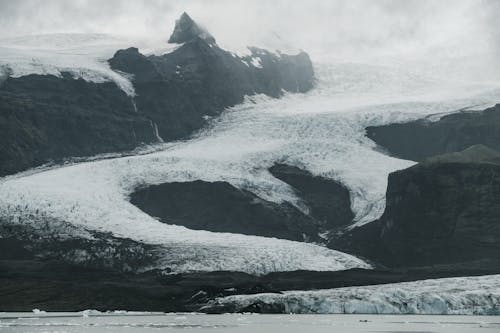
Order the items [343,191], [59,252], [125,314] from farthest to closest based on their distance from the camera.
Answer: [343,191]
[59,252]
[125,314]

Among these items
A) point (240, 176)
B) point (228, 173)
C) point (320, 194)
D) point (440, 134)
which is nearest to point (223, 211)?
point (240, 176)

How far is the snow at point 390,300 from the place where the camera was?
104 m

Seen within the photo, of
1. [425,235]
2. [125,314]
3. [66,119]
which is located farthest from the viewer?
[66,119]

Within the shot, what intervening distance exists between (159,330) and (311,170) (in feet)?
310

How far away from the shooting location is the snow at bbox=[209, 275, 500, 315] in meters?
104

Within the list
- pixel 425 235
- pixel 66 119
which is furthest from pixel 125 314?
pixel 66 119

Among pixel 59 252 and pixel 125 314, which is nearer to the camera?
pixel 125 314

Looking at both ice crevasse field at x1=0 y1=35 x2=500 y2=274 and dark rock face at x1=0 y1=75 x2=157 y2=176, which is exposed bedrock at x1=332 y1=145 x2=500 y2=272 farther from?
dark rock face at x1=0 y1=75 x2=157 y2=176

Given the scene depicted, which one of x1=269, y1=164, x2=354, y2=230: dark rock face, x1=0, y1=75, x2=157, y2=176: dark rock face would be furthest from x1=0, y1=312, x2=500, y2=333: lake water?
x1=0, y1=75, x2=157, y2=176: dark rock face

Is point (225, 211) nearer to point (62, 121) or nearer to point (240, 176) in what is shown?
point (240, 176)

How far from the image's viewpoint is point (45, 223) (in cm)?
13450

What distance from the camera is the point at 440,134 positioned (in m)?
190

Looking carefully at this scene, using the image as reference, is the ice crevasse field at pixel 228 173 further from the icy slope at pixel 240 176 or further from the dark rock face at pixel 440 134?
the dark rock face at pixel 440 134

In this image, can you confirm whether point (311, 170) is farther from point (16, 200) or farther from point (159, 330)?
point (159, 330)
